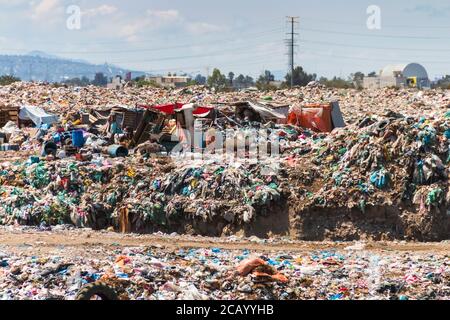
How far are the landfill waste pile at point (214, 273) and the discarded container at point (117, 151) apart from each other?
15.5ft

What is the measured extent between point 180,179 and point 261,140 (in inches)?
118

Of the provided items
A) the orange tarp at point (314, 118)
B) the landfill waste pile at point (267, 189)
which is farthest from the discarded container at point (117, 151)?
the orange tarp at point (314, 118)

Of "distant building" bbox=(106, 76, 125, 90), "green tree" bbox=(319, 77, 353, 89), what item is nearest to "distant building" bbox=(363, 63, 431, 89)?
"green tree" bbox=(319, 77, 353, 89)

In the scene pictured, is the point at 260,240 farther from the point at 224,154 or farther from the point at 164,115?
the point at 164,115

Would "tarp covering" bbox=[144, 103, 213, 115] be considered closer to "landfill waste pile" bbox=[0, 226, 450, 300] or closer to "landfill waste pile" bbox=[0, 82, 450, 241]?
"landfill waste pile" bbox=[0, 82, 450, 241]

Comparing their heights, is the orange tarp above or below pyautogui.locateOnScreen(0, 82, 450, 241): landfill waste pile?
above

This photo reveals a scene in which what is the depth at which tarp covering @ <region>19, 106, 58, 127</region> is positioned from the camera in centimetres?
2009

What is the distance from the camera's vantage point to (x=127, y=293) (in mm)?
7102

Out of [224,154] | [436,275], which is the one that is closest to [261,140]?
[224,154]

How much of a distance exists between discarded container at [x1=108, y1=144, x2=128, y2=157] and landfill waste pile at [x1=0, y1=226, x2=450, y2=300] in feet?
15.5

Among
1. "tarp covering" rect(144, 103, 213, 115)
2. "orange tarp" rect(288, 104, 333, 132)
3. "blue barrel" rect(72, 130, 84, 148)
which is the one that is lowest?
"blue barrel" rect(72, 130, 84, 148)

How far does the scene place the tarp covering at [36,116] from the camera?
791 inches

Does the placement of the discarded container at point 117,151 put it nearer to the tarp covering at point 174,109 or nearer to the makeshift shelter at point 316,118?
the tarp covering at point 174,109

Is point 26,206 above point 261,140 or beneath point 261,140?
beneath
